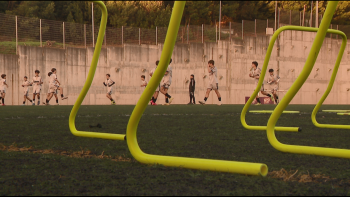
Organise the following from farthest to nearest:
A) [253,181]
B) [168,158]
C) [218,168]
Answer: [168,158], [218,168], [253,181]

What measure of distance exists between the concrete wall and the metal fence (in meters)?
0.45

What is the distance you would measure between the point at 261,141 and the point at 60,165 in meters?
2.16

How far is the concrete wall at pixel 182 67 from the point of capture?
23578mm

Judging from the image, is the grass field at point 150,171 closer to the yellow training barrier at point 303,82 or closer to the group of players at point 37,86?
the yellow training barrier at point 303,82

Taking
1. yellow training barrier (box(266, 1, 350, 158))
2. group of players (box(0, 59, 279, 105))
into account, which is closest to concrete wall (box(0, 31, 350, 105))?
group of players (box(0, 59, 279, 105))

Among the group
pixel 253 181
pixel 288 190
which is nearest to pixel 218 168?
pixel 253 181

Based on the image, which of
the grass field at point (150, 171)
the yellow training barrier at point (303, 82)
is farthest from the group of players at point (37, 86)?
the yellow training barrier at point (303, 82)

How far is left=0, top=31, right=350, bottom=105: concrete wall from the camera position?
928 inches

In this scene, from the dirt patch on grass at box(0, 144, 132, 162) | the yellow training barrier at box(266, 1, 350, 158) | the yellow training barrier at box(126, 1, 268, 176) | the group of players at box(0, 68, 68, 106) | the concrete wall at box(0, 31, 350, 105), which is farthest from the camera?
the concrete wall at box(0, 31, 350, 105)

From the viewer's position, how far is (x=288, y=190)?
1751 millimetres

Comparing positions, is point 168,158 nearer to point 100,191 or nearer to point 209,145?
point 100,191

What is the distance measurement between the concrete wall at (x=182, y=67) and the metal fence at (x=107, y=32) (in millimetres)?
446

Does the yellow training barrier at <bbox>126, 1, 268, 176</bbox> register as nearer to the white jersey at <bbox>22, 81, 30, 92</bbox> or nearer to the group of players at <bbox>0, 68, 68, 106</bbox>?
the group of players at <bbox>0, 68, 68, 106</bbox>

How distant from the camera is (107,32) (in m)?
24.3
